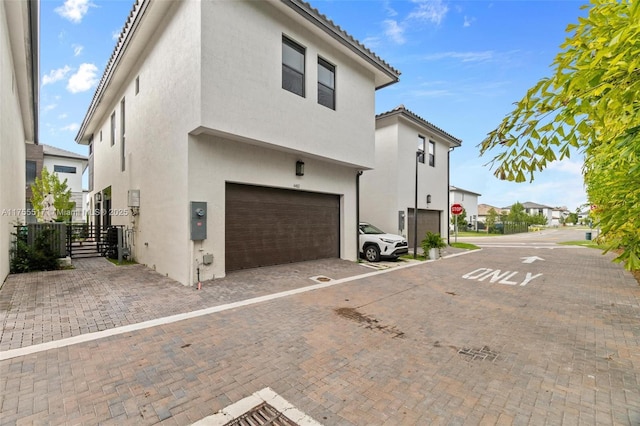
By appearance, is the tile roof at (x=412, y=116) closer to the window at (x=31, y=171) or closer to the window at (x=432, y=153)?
the window at (x=432, y=153)

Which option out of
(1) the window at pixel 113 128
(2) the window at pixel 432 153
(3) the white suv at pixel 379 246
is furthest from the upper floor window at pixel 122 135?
(2) the window at pixel 432 153

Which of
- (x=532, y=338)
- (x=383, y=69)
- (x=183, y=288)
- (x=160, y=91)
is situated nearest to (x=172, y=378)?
(x=183, y=288)

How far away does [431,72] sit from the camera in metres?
9.52

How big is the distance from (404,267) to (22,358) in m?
9.79

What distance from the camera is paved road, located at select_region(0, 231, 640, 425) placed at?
269cm

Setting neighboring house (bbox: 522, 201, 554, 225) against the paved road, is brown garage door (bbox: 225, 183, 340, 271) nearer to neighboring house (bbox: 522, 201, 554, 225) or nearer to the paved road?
the paved road

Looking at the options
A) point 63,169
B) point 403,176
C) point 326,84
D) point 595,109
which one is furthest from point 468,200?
point 63,169

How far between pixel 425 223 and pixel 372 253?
7.03m

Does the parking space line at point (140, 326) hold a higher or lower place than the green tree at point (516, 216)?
lower

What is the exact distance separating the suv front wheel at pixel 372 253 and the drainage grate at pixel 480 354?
7.77 m

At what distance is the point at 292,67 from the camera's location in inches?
349

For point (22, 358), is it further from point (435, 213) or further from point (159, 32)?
point (435, 213)

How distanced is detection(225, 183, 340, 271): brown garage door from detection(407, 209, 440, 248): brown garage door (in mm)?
6463

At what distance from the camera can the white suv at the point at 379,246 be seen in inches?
462
